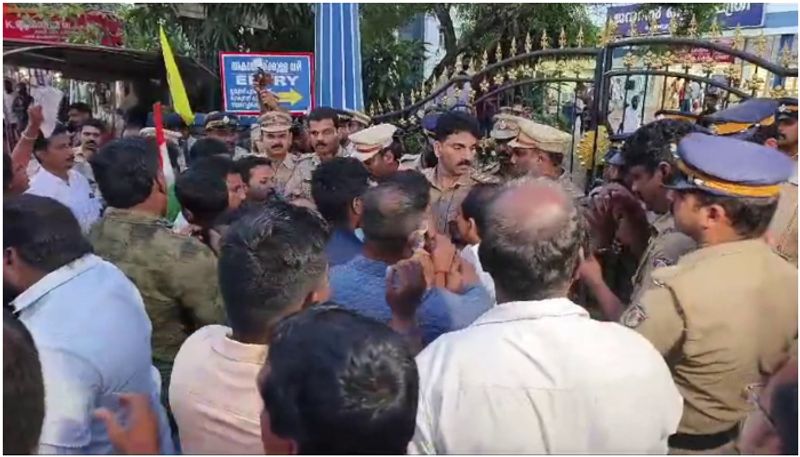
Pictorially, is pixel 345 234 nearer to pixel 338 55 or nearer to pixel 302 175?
pixel 302 175

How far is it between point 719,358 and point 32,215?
1.68 meters

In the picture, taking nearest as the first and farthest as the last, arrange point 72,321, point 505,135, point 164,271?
point 72,321 → point 164,271 → point 505,135

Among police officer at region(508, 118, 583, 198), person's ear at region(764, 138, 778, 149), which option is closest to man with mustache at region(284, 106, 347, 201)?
police officer at region(508, 118, 583, 198)

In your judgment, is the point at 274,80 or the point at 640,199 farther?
the point at 274,80

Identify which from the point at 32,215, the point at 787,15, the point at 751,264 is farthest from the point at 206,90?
the point at 787,15

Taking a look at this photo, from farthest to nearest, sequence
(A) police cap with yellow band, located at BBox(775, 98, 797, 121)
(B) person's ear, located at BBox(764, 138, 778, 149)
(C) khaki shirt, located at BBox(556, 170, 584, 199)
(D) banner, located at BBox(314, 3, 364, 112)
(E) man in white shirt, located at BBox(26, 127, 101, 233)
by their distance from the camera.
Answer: (D) banner, located at BBox(314, 3, 364, 112)
(E) man in white shirt, located at BBox(26, 127, 101, 233)
(A) police cap with yellow band, located at BBox(775, 98, 797, 121)
(B) person's ear, located at BBox(764, 138, 778, 149)
(C) khaki shirt, located at BBox(556, 170, 584, 199)

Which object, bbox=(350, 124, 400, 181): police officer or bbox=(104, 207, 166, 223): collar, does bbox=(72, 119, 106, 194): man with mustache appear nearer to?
bbox=(350, 124, 400, 181): police officer

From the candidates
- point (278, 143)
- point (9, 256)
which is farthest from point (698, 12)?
point (9, 256)

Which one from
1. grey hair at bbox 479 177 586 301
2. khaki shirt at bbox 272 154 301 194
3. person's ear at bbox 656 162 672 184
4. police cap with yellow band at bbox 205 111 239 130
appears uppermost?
grey hair at bbox 479 177 586 301

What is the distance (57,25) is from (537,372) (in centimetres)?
1019

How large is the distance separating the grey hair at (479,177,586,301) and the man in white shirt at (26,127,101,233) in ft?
8.76

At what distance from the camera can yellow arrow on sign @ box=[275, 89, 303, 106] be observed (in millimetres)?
6946

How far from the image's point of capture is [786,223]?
8.11 ft

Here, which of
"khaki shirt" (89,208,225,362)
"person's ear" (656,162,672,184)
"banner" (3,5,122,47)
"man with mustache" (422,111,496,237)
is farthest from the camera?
"banner" (3,5,122,47)
